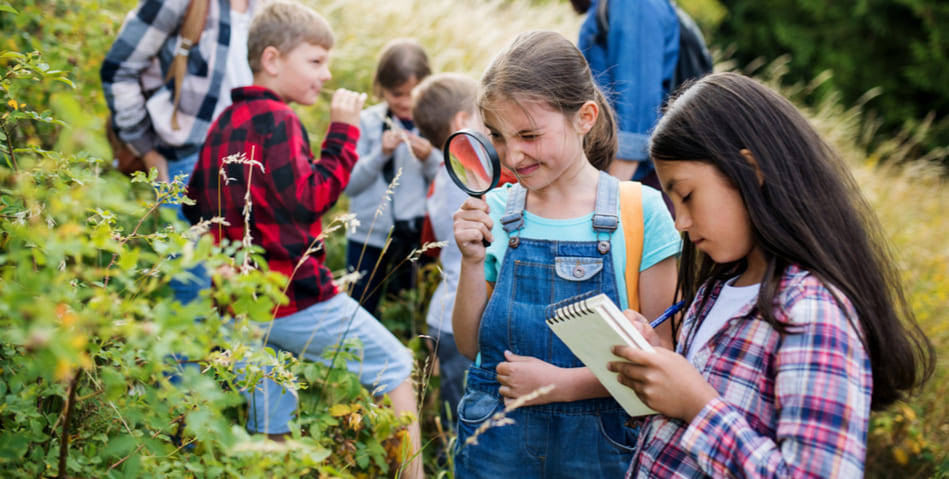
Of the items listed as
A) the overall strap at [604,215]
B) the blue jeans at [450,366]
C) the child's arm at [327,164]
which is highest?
the overall strap at [604,215]

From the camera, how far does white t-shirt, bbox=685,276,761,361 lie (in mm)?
1506

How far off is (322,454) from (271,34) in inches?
76.1

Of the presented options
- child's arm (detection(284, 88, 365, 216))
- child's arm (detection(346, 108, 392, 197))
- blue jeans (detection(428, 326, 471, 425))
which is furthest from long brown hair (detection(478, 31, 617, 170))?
child's arm (detection(346, 108, 392, 197))

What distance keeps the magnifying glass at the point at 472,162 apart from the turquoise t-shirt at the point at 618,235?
0.06 meters

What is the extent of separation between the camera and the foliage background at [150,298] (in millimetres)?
1033

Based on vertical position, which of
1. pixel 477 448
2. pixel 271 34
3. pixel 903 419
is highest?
pixel 271 34

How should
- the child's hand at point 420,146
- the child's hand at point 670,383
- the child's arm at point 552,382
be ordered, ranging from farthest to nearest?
1. the child's hand at point 420,146
2. the child's arm at point 552,382
3. the child's hand at point 670,383

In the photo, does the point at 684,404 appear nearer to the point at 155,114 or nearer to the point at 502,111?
the point at 502,111

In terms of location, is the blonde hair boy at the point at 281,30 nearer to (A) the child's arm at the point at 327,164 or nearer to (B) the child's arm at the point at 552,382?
(A) the child's arm at the point at 327,164

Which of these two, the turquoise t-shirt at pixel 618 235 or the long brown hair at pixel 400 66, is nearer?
the turquoise t-shirt at pixel 618 235

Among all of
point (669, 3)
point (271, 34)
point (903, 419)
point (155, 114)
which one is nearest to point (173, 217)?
point (271, 34)

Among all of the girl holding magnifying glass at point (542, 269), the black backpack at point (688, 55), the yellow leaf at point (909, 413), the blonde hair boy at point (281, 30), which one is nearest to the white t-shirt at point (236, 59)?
the blonde hair boy at point (281, 30)

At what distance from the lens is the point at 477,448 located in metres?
1.90

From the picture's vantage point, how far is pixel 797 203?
4.72 feet
